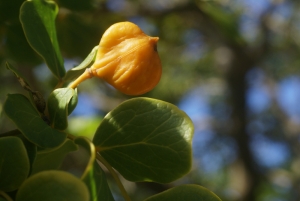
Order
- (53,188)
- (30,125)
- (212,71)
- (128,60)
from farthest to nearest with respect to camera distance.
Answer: (212,71)
(128,60)
(30,125)
(53,188)

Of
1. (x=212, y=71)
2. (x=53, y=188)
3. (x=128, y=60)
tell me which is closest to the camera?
(x=53, y=188)

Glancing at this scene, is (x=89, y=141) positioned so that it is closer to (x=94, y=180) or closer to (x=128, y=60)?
(x=94, y=180)

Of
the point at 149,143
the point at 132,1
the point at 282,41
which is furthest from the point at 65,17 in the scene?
the point at 282,41

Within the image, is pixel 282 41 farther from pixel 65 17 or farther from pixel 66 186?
pixel 66 186

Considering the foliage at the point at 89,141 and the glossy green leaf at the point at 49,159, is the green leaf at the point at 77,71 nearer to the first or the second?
the foliage at the point at 89,141

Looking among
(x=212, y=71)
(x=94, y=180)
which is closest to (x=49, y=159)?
(x=94, y=180)

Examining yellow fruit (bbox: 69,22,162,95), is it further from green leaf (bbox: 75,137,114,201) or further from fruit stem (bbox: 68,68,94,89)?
green leaf (bbox: 75,137,114,201)
